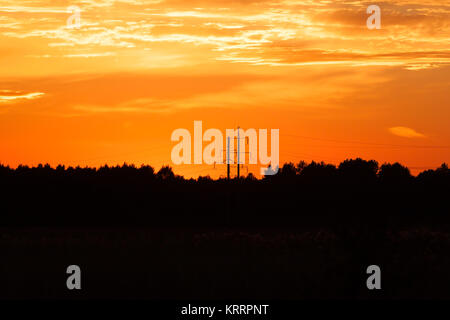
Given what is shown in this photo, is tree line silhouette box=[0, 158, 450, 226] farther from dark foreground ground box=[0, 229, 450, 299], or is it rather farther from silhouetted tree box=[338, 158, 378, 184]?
dark foreground ground box=[0, 229, 450, 299]

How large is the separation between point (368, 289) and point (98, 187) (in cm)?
7196

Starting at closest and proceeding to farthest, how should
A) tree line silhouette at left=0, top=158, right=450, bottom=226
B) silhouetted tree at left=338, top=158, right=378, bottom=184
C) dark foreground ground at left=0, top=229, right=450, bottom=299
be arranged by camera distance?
dark foreground ground at left=0, top=229, right=450, bottom=299, tree line silhouette at left=0, top=158, right=450, bottom=226, silhouetted tree at left=338, top=158, right=378, bottom=184

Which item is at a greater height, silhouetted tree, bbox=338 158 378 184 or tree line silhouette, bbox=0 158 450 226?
silhouetted tree, bbox=338 158 378 184

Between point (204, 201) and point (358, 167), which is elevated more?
point (358, 167)

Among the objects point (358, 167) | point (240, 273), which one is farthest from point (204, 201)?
point (240, 273)

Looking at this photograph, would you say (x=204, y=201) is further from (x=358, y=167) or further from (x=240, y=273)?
(x=240, y=273)

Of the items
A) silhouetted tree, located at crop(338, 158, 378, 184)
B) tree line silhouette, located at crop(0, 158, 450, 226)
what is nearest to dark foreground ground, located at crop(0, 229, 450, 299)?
tree line silhouette, located at crop(0, 158, 450, 226)

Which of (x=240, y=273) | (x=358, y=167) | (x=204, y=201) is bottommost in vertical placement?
(x=240, y=273)

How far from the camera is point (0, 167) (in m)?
113

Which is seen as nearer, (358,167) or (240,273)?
(240,273)
